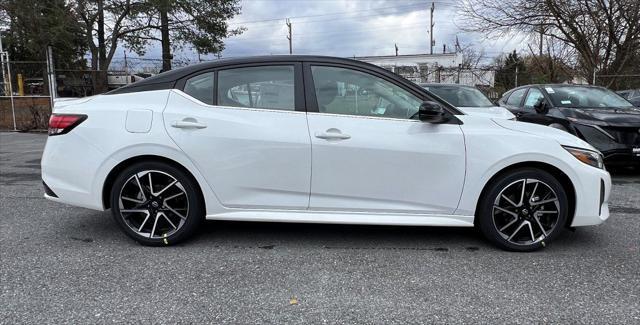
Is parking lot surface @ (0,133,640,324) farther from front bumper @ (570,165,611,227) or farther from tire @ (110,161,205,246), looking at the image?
front bumper @ (570,165,611,227)

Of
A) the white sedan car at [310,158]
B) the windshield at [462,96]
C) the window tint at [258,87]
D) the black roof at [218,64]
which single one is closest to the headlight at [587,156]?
the white sedan car at [310,158]

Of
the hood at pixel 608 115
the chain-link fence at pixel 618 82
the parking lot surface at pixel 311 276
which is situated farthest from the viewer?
the chain-link fence at pixel 618 82

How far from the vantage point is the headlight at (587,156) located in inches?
154

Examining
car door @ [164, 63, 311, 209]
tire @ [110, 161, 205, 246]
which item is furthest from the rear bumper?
car door @ [164, 63, 311, 209]

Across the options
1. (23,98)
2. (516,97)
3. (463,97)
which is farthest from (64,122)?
(23,98)

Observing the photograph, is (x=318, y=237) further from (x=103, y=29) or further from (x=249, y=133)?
(x=103, y=29)

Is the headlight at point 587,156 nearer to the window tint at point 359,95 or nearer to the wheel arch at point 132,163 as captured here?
the window tint at point 359,95

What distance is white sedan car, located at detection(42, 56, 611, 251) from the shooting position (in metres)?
3.86

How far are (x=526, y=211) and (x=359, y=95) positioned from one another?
5.38 ft

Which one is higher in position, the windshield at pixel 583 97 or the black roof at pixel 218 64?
the black roof at pixel 218 64

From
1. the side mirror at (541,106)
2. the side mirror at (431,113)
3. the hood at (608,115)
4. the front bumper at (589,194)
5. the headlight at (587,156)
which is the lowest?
the front bumper at (589,194)

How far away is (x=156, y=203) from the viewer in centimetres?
404

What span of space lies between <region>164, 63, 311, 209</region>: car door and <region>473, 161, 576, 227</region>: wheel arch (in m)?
1.43

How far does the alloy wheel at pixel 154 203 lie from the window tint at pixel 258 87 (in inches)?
31.8
